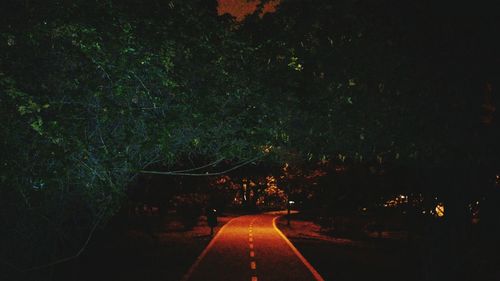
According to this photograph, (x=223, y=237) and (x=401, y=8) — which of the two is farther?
(x=223, y=237)

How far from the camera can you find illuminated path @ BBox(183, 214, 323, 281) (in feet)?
45.4

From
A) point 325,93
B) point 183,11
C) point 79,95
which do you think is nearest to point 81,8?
point 79,95

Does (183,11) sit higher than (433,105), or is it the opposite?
(183,11)

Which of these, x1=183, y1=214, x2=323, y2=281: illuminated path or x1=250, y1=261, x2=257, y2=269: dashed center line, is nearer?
x1=183, y1=214, x2=323, y2=281: illuminated path

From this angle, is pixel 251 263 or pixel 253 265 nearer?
pixel 253 265

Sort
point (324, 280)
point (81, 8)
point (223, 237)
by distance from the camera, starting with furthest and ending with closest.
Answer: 1. point (223, 237)
2. point (324, 280)
3. point (81, 8)

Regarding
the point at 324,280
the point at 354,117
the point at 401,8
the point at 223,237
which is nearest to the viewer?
the point at 401,8

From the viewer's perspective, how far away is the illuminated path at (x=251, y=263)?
13.8 m

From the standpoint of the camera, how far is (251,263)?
55.1 feet

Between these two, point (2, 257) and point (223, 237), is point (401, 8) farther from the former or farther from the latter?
point (223, 237)

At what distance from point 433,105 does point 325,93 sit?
1.59 m

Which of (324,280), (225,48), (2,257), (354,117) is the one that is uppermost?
(225,48)

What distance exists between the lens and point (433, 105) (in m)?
7.71

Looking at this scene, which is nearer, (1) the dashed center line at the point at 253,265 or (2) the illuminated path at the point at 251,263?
(2) the illuminated path at the point at 251,263
